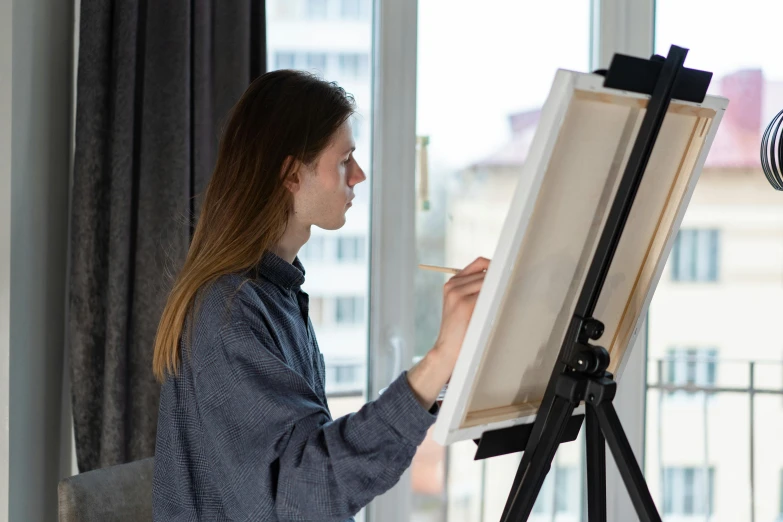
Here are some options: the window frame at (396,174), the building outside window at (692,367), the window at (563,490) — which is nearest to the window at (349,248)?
the window frame at (396,174)

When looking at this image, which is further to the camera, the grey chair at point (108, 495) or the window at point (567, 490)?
the window at point (567, 490)

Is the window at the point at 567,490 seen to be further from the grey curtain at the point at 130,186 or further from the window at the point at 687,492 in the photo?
the grey curtain at the point at 130,186

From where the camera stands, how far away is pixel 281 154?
4.04 ft

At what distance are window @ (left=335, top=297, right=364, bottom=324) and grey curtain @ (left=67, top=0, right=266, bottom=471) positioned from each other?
1.72ft

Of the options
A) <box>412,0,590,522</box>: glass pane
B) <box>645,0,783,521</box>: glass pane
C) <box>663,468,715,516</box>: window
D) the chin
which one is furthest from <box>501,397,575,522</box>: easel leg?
<box>663,468,715,516</box>: window

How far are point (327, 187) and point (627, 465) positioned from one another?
2.01 feet

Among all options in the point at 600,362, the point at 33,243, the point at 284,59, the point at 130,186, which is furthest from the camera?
the point at 284,59

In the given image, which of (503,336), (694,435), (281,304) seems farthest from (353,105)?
(694,435)

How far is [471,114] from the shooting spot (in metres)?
2.39

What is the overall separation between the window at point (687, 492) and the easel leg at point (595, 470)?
1590 mm

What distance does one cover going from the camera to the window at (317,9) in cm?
233

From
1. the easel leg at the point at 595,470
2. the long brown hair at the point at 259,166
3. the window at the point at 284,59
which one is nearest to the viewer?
the easel leg at the point at 595,470

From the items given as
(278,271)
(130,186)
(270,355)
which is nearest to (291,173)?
(278,271)

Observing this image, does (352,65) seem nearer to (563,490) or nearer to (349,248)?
(349,248)
